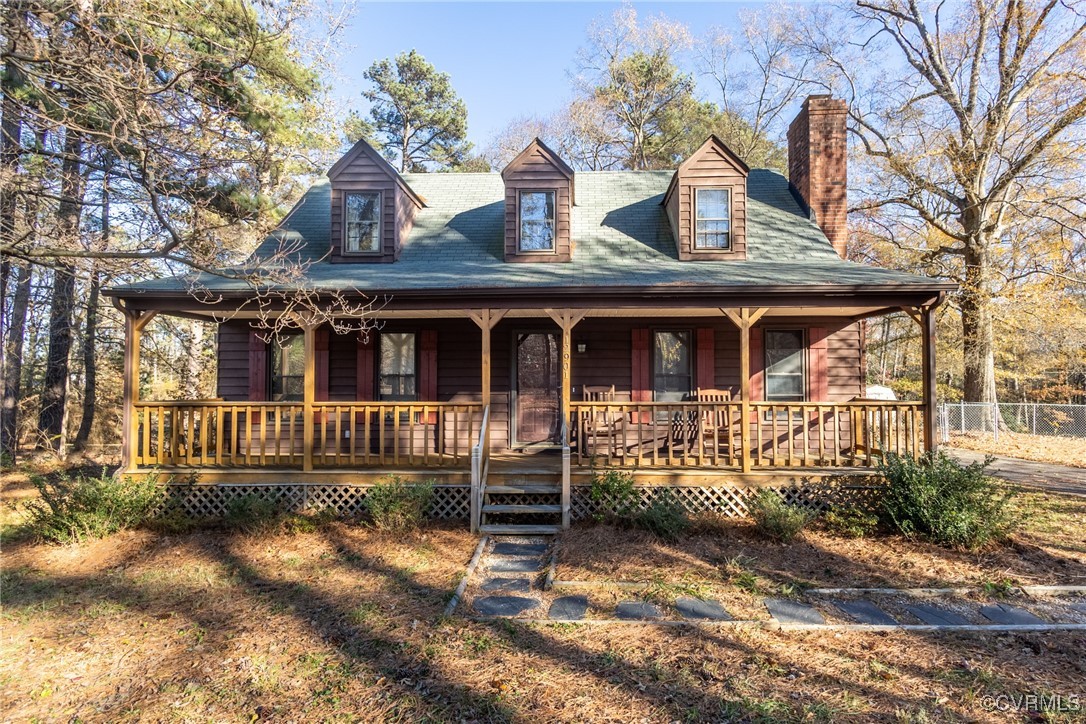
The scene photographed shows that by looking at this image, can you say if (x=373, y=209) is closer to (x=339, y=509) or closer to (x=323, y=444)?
(x=323, y=444)

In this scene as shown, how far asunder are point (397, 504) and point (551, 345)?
4.29 metres

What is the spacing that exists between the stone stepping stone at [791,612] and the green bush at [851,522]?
8.07 ft

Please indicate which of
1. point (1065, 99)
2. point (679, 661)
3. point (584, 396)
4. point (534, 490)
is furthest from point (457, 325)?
point (1065, 99)

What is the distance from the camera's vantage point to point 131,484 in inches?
283

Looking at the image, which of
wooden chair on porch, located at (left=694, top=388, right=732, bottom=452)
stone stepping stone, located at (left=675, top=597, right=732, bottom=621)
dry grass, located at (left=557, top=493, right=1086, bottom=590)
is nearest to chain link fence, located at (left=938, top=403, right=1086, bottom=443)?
dry grass, located at (left=557, top=493, right=1086, bottom=590)

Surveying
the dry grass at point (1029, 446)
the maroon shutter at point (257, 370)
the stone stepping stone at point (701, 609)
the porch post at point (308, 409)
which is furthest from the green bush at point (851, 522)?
the maroon shutter at point (257, 370)

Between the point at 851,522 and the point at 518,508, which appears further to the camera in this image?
the point at 518,508

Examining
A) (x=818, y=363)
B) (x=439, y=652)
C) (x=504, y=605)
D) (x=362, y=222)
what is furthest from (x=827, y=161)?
(x=439, y=652)

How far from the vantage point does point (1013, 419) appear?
19375mm

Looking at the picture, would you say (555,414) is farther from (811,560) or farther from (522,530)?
(811,560)

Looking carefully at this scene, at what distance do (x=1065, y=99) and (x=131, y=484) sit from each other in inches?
908

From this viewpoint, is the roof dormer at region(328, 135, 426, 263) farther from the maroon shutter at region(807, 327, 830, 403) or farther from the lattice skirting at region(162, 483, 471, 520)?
the maroon shutter at region(807, 327, 830, 403)

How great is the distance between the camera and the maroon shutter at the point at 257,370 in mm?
9930

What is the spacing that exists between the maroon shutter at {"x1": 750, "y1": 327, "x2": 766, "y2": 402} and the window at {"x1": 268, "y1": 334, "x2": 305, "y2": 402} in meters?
8.33
